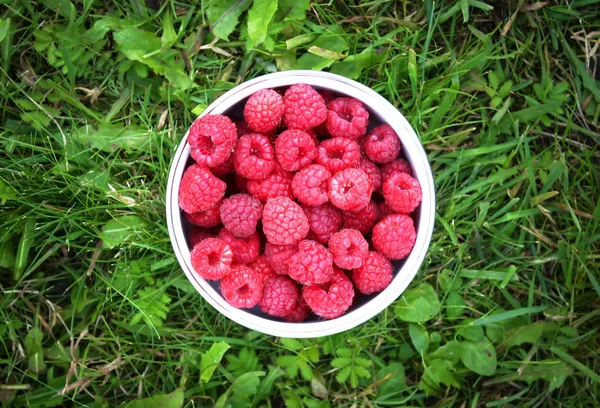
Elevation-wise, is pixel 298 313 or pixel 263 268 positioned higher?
pixel 263 268

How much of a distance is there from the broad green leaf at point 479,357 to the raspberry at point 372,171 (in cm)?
88

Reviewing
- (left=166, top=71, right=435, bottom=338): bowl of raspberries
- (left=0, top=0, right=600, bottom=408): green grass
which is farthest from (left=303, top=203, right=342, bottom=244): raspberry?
Answer: (left=0, top=0, right=600, bottom=408): green grass

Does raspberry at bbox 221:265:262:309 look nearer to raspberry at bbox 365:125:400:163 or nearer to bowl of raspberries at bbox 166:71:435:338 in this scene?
bowl of raspberries at bbox 166:71:435:338

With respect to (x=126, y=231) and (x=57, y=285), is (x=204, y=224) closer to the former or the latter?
(x=126, y=231)

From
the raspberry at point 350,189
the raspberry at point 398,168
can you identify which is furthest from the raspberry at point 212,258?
the raspberry at point 398,168

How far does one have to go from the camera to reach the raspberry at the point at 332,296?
6.19ft

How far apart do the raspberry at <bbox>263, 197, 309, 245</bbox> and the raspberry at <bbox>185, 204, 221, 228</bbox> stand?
0.75 ft

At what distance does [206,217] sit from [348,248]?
0.55 meters

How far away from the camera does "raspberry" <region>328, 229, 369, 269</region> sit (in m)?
1.88

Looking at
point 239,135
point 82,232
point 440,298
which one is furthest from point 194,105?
point 440,298

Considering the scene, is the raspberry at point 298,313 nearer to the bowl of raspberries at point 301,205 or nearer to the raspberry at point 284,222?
the bowl of raspberries at point 301,205

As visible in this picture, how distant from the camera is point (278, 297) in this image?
6.52 feet

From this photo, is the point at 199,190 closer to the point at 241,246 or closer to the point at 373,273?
the point at 241,246

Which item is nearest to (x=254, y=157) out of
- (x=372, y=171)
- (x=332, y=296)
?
(x=372, y=171)
